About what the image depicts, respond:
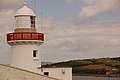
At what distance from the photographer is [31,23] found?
18469 mm

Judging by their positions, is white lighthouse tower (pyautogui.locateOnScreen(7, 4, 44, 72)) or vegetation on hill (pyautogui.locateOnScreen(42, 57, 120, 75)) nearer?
white lighthouse tower (pyautogui.locateOnScreen(7, 4, 44, 72))

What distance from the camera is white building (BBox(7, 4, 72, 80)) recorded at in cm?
1808

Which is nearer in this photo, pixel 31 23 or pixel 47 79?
pixel 47 79

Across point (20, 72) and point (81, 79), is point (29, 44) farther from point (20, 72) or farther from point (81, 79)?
point (81, 79)

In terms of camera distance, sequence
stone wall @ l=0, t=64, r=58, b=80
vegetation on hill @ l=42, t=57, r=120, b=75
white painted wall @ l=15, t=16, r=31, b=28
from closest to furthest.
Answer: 1. stone wall @ l=0, t=64, r=58, b=80
2. white painted wall @ l=15, t=16, r=31, b=28
3. vegetation on hill @ l=42, t=57, r=120, b=75

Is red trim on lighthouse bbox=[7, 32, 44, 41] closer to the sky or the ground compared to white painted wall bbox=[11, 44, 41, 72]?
closer to the sky

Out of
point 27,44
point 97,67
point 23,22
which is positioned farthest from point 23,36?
point 97,67

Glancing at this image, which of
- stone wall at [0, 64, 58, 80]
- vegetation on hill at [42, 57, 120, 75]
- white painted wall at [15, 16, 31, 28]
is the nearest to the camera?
stone wall at [0, 64, 58, 80]

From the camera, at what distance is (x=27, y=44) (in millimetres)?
18250

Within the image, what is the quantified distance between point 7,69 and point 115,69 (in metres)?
51.5

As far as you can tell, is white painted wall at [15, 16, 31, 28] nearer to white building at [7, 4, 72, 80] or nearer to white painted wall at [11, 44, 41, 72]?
white building at [7, 4, 72, 80]

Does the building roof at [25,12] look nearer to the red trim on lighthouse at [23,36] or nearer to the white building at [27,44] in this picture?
the white building at [27,44]

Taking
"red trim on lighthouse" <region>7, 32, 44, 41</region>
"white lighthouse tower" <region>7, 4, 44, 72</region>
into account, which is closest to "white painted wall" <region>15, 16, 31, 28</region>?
"white lighthouse tower" <region>7, 4, 44, 72</region>

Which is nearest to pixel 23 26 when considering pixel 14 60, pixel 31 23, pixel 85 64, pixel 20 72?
pixel 31 23
